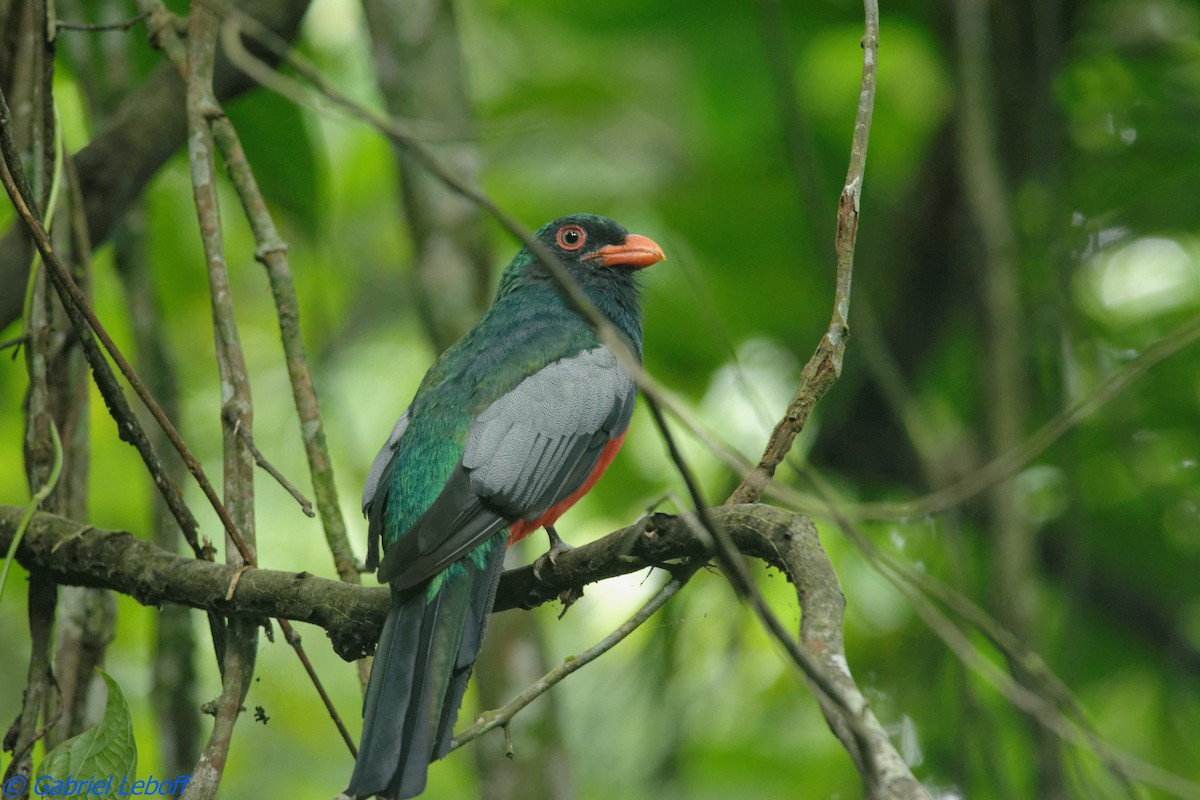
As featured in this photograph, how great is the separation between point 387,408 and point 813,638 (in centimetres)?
686

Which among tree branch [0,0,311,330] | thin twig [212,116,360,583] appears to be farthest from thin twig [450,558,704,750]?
tree branch [0,0,311,330]

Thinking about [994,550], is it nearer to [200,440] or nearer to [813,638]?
[813,638]

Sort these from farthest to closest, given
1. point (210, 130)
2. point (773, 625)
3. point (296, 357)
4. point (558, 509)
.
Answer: point (558, 509), point (210, 130), point (296, 357), point (773, 625)

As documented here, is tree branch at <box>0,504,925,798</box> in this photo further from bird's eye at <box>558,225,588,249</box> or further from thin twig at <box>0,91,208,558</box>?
bird's eye at <box>558,225,588,249</box>

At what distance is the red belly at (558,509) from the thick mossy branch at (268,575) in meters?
0.33

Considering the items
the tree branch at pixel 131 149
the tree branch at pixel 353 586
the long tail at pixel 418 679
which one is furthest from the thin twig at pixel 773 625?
the tree branch at pixel 131 149

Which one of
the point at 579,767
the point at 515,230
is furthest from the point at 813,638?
the point at 579,767

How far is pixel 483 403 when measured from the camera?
380 centimetres

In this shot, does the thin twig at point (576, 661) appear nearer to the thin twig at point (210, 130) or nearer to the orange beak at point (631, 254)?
the thin twig at point (210, 130)

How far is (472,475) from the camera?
137 inches

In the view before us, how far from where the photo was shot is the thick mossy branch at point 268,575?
2459mm

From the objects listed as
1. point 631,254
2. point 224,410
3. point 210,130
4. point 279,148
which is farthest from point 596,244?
point 224,410

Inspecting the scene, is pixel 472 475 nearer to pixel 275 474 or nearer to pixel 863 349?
pixel 275 474

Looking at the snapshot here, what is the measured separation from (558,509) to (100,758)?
1585 millimetres
